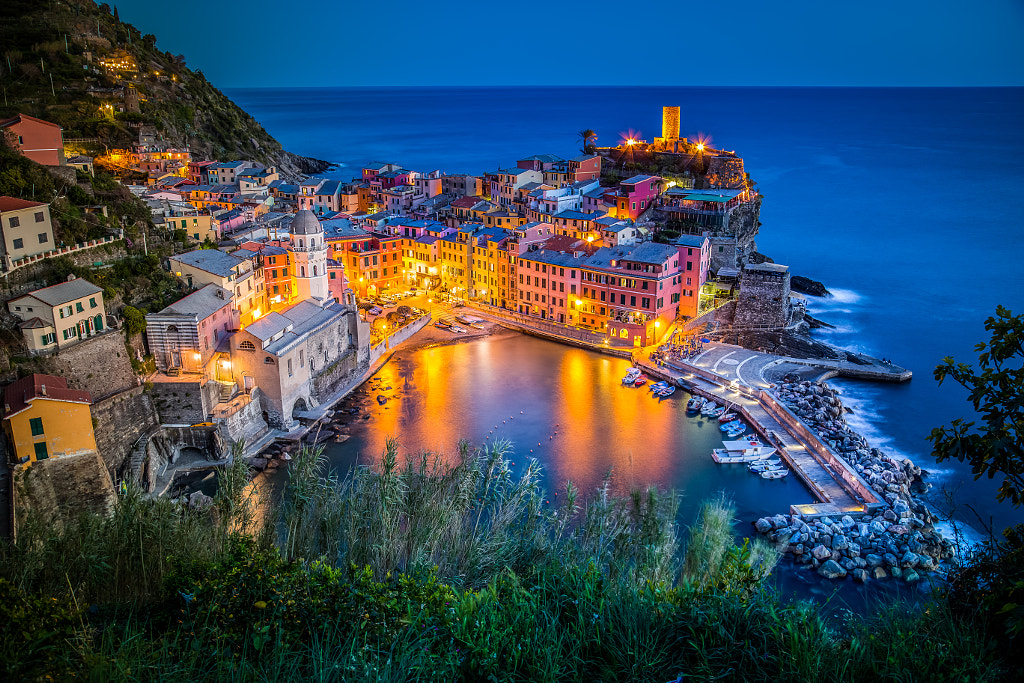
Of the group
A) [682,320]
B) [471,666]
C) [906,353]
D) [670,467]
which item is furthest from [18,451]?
[906,353]

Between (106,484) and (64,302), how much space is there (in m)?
4.43

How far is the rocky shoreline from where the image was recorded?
45.0 ft

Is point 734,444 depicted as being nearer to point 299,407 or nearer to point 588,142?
point 299,407

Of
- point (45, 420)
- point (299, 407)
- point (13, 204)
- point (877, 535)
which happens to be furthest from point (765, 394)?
point (13, 204)

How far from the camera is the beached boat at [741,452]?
18.5 meters

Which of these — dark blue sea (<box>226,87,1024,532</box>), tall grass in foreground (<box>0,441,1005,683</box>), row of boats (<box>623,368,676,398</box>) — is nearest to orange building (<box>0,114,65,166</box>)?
tall grass in foreground (<box>0,441,1005,683</box>)

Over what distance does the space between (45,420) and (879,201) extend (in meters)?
50.3

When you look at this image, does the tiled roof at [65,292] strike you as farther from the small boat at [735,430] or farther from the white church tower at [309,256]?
the small boat at [735,430]

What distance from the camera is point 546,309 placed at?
29609 millimetres

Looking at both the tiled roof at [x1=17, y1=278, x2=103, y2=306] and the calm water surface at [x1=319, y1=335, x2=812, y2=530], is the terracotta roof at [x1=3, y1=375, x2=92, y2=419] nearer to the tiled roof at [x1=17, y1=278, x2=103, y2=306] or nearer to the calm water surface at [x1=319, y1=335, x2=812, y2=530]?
the tiled roof at [x1=17, y1=278, x2=103, y2=306]

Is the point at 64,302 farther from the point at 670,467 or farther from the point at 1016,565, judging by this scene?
the point at 1016,565

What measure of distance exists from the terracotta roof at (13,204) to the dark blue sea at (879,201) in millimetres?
19934

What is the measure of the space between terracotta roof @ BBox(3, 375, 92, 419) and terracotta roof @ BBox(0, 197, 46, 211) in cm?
486

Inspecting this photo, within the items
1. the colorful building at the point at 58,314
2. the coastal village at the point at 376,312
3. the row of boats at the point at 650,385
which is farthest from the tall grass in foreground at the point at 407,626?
the row of boats at the point at 650,385
